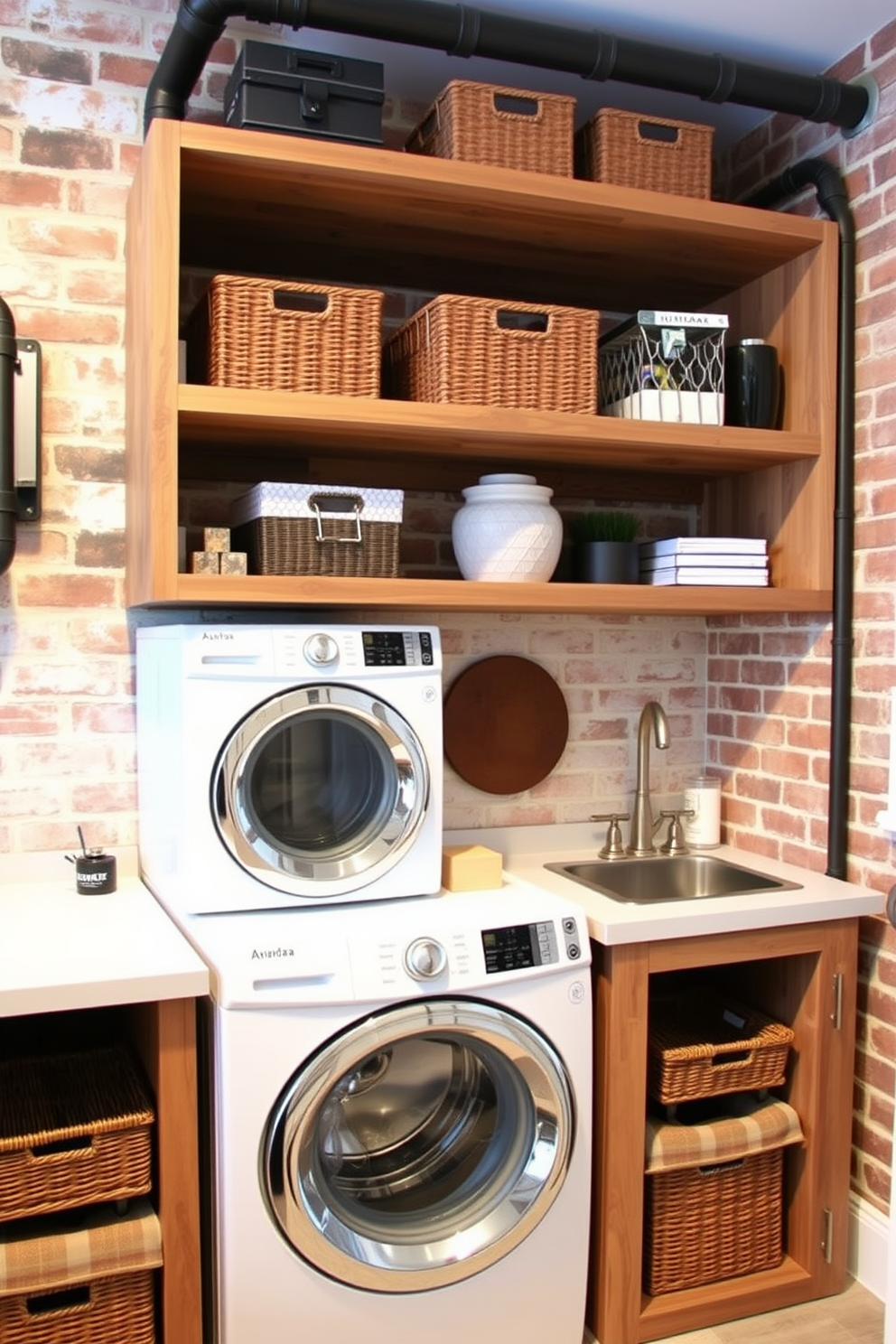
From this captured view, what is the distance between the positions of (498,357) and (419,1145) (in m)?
1.63

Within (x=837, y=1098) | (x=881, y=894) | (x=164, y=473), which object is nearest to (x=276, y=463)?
(x=164, y=473)

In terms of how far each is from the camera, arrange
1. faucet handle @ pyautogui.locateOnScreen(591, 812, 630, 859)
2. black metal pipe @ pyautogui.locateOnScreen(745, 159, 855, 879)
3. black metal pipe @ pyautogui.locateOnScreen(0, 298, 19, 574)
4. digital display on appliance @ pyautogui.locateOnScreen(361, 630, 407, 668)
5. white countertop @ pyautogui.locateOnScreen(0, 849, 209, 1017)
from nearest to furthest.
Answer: white countertop @ pyautogui.locateOnScreen(0, 849, 209, 1017) → digital display on appliance @ pyautogui.locateOnScreen(361, 630, 407, 668) → black metal pipe @ pyautogui.locateOnScreen(0, 298, 19, 574) → black metal pipe @ pyautogui.locateOnScreen(745, 159, 855, 879) → faucet handle @ pyautogui.locateOnScreen(591, 812, 630, 859)

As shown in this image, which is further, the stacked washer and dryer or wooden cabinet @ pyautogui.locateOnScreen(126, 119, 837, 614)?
wooden cabinet @ pyautogui.locateOnScreen(126, 119, 837, 614)

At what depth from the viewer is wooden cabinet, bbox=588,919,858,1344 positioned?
2287 millimetres

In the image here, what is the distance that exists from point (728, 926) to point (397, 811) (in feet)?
2.42

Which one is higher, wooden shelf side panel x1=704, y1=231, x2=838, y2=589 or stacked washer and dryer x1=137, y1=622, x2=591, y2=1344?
wooden shelf side panel x1=704, y1=231, x2=838, y2=589

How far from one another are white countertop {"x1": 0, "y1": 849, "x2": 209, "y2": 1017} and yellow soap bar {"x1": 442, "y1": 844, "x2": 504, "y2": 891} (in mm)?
592

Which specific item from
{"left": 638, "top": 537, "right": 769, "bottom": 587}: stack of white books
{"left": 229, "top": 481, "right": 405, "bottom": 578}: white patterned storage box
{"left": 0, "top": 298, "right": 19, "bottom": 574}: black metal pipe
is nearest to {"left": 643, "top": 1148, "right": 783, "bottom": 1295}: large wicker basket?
{"left": 638, "top": 537, "right": 769, "bottom": 587}: stack of white books

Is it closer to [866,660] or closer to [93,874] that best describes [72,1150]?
[93,874]

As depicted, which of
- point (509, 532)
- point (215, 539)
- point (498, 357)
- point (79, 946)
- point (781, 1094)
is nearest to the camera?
point (79, 946)

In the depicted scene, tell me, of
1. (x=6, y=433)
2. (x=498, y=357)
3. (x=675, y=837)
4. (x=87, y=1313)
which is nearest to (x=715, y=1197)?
(x=675, y=837)

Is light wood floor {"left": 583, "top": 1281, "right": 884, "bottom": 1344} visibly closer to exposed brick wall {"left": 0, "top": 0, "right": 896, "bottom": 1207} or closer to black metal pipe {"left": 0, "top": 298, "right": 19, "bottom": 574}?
exposed brick wall {"left": 0, "top": 0, "right": 896, "bottom": 1207}

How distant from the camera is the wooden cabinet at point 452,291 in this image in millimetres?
2158

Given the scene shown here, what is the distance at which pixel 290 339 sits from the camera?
223 cm
